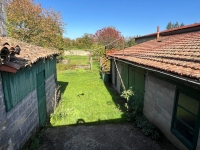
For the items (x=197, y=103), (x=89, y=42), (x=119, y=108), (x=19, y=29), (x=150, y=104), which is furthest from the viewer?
(x=89, y=42)

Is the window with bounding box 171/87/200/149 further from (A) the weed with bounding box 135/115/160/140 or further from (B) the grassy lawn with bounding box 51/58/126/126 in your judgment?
(B) the grassy lawn with bounding box 51/58/126/126

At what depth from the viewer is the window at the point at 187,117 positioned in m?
3.81

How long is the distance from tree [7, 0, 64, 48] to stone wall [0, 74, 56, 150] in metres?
16.4

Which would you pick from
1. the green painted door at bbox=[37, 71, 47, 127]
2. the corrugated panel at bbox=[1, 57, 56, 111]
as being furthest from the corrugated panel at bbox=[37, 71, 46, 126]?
the corrugated panel at bbox=[1, 57, 56, 111]

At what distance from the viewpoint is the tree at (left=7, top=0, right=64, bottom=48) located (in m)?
18.5

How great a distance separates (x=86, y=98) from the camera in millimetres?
10445

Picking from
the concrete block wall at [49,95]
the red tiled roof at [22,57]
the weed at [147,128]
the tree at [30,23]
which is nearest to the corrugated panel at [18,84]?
the red tiled roof at [22,57]

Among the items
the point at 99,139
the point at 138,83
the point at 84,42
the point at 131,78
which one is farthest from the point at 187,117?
the point at 84,42

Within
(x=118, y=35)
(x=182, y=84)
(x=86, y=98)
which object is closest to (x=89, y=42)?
(x=118, y=35)

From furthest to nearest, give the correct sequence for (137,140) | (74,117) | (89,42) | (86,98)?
(89,42) → (86,98) → (74,117) → (137,140)

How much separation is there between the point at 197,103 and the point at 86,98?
24.7 feet

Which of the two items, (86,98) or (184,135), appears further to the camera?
(86,98)

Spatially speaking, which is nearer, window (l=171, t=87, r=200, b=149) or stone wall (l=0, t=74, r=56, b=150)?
stone wall (l=0, t=74, r=56, b=150)

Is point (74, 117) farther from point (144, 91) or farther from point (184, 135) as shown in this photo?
point (184, 135)
